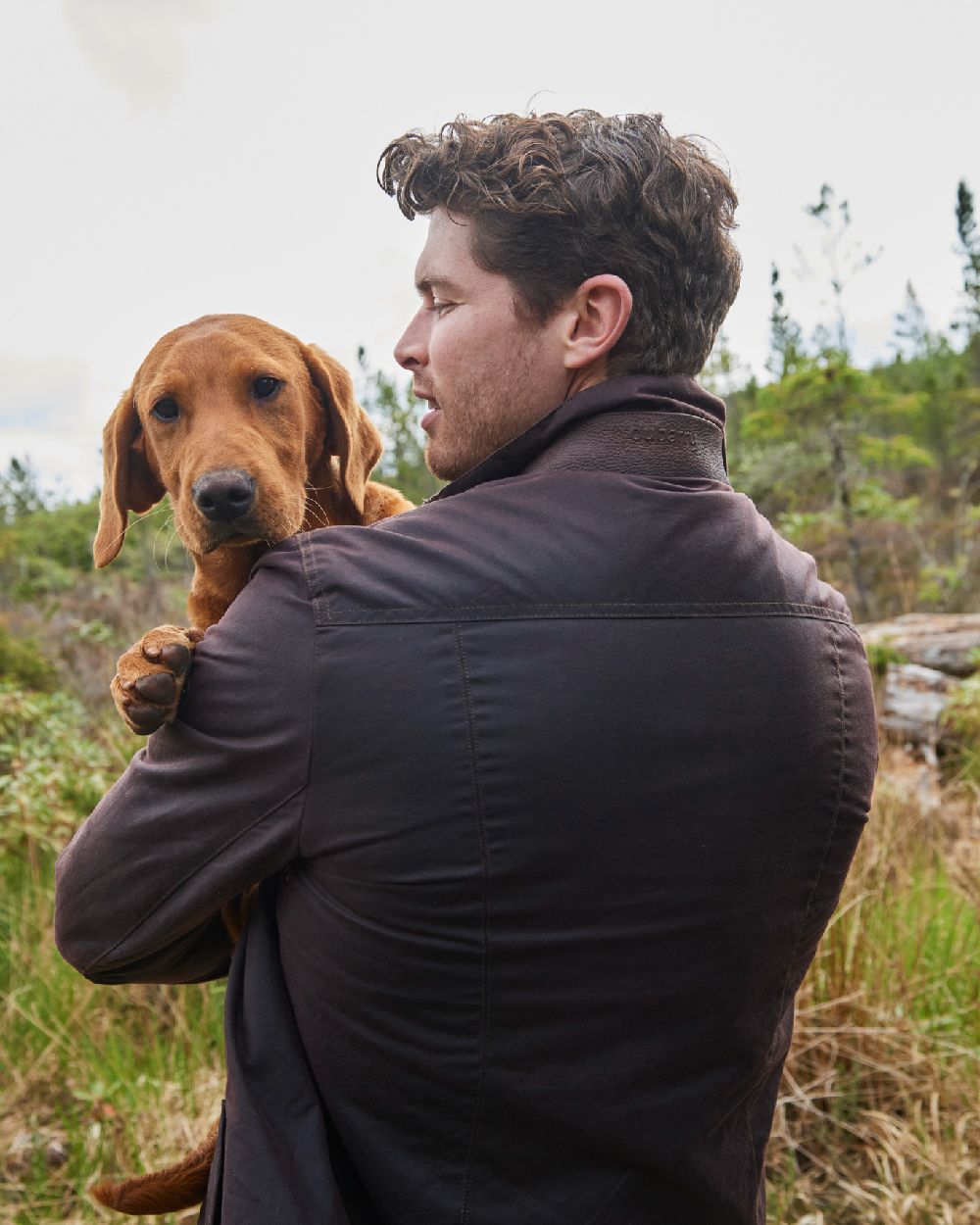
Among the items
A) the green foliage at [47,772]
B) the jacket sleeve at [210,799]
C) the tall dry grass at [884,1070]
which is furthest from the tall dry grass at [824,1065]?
the jacket sleeve at [210,799]

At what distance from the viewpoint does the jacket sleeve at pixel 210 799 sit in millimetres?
1303

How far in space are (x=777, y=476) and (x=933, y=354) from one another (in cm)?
2926

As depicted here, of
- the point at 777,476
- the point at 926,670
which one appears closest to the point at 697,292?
the point at 926,670

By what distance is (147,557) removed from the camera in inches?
583

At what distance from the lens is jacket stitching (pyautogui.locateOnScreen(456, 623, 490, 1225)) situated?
4.15ft

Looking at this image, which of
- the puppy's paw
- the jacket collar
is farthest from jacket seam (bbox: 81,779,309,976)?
the jacket collar

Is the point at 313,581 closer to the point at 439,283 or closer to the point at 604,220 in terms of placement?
the point at 439,283

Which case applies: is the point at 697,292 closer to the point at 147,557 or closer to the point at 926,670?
the point at 926,670

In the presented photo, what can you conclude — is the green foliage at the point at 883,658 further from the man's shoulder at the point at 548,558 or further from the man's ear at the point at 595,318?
the man's shoulder at the point at 548,558

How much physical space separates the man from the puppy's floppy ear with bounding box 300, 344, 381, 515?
798 mm

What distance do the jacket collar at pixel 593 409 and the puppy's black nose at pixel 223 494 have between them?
483 mm

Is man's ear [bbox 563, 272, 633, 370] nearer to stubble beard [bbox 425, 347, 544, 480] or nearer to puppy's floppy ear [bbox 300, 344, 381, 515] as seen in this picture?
stubble beard [bbox 425, 347, 544, 480]

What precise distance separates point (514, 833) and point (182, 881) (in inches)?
18.6

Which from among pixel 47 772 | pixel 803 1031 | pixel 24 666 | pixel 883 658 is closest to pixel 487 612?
pixel 803 1031
